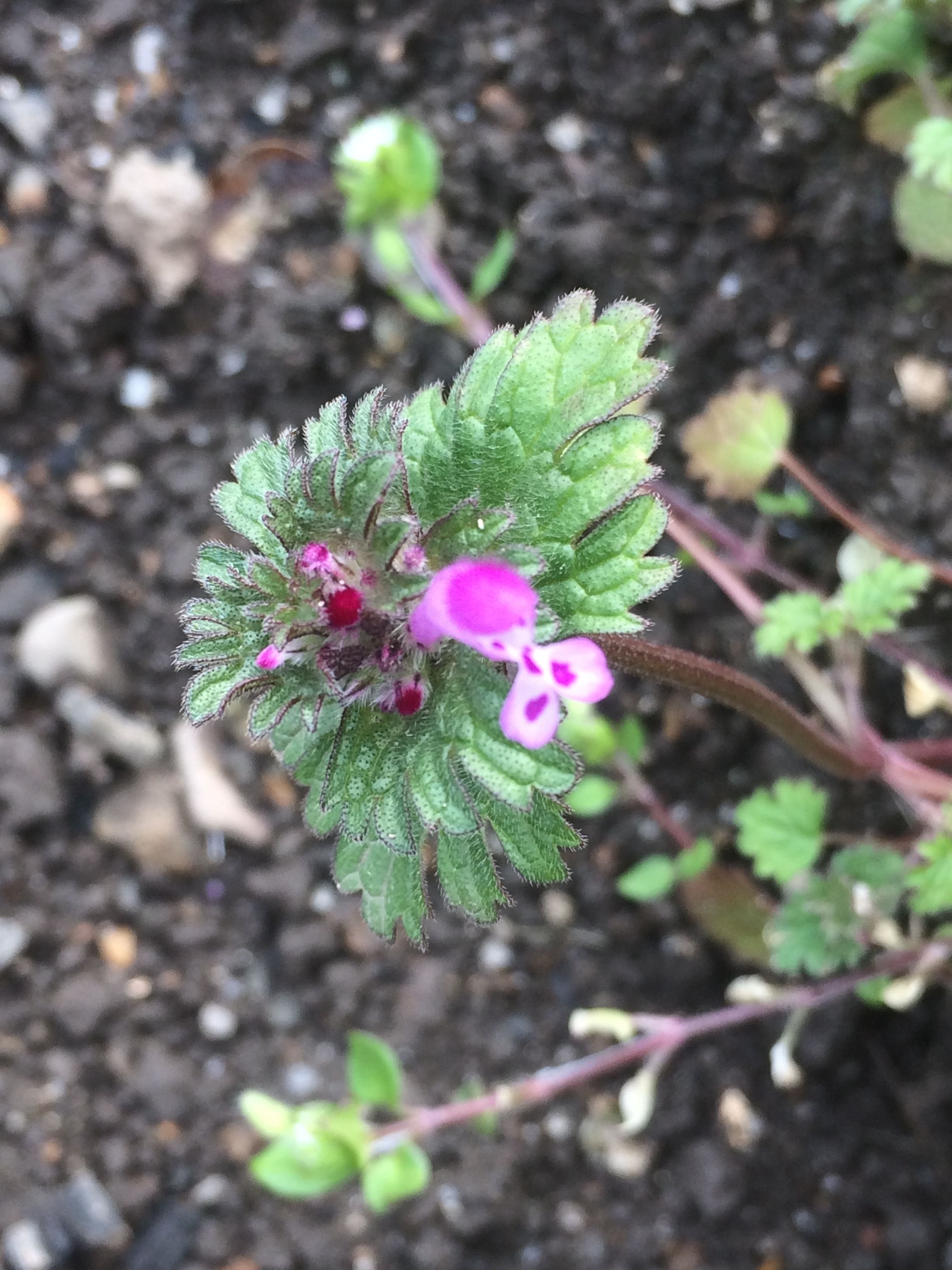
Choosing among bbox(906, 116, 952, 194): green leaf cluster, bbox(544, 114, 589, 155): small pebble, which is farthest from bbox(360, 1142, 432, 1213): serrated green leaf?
bbox(544, 114, 589, 155): small pebble

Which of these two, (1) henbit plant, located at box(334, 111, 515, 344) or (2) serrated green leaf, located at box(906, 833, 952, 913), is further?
(1) henbit plant, located at box(334, 111, 515, 344)

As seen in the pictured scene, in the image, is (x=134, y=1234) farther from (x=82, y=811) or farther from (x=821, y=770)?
(x=821, y=770)

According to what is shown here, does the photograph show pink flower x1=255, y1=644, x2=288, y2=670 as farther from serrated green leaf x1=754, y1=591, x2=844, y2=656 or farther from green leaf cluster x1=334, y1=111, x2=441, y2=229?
green leaf cluster x1=334, y1=111, x2=441, y2=229

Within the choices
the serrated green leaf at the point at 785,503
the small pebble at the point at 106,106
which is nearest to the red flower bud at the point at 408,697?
the serrated green leaf at the point at 785,503

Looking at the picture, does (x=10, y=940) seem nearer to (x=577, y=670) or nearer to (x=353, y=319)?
(x=353, y=319)

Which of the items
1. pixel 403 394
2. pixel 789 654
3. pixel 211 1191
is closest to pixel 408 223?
pixel 403 394

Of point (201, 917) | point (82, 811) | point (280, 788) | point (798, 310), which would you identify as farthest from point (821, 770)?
point (82, 811)
